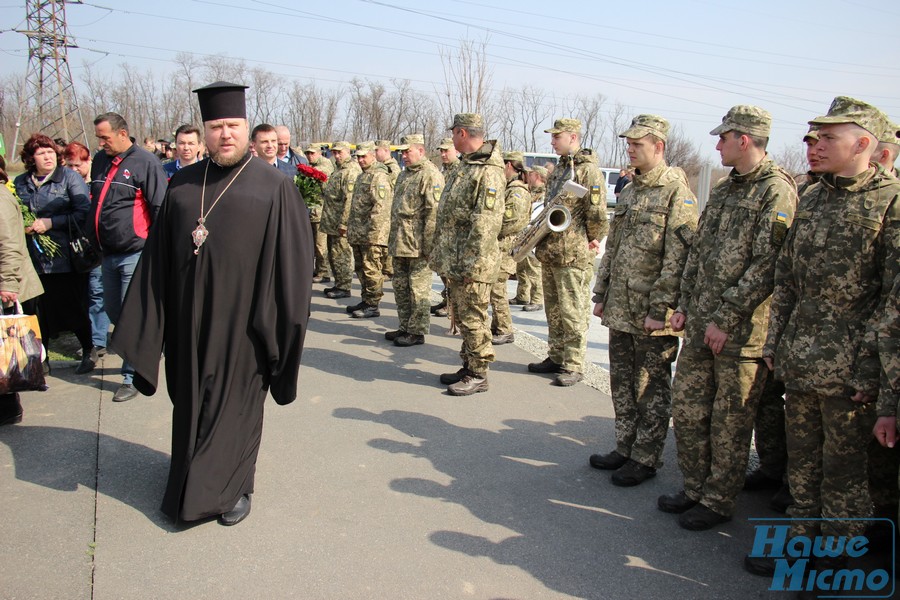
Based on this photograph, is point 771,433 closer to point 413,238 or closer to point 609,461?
point 609,461

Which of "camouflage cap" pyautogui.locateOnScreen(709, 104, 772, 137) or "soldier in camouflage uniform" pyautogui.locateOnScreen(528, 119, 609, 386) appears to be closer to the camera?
"camouflage cap" pyautogui.locateOnScreen(709, 104, 772, 137)

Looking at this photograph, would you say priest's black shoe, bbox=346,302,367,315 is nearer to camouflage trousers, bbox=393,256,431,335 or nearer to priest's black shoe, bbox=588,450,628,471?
camouflage trousers, bbox=393,256,431,335

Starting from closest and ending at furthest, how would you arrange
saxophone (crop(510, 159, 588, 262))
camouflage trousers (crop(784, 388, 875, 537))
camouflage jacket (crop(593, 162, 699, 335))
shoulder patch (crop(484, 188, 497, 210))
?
1. camouflage trousers (crop(784, 388, 875, 537))
2. camouflage jacket (crop(593, 162, 699, 335))
3. shoulder patch (crop(484, 188, 497, 210))
4. saxophone (crop(510, 159, 588, 262))

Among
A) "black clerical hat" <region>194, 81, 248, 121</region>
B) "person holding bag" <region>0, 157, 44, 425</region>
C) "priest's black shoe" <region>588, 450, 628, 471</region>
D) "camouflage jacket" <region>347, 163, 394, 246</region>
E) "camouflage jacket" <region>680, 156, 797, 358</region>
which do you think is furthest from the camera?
"camouflage jacket" <region>347, 163, 394, 246</region>

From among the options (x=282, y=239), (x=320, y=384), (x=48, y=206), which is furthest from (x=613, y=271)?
(x=48, y=206)

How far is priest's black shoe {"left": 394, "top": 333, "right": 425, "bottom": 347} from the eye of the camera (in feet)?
25.0

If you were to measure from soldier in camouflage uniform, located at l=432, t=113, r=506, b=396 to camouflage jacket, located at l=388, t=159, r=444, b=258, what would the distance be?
50.6 inches

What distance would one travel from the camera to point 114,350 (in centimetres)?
367

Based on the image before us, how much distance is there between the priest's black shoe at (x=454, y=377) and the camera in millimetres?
6174

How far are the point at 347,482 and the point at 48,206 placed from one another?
4.11 metres

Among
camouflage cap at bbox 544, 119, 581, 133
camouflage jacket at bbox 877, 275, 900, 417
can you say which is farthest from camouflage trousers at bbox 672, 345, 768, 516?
camouflage cap at bbox 544, 119, 581, 133

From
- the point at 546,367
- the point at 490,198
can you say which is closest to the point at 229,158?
the point at 490,198

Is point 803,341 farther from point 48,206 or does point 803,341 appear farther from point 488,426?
point 48,206

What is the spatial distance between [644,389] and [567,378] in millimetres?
2008
